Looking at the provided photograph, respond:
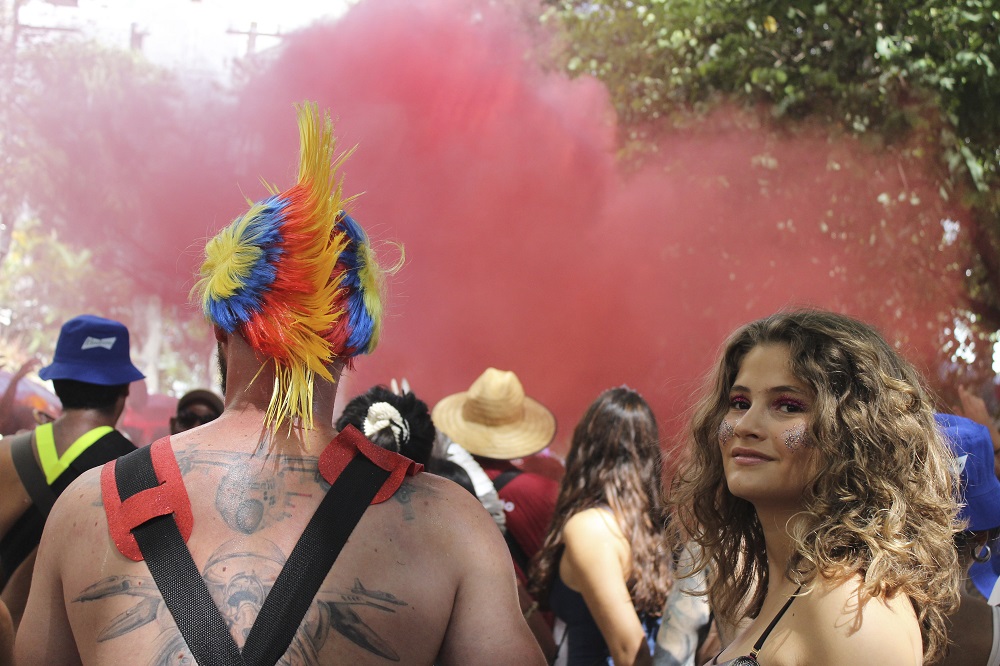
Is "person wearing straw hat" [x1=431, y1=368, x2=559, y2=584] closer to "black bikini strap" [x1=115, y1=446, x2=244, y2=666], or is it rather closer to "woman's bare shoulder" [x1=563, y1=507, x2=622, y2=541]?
"woman's bare shoulder" [x1=563, y1=507, x2=622, y2=541]

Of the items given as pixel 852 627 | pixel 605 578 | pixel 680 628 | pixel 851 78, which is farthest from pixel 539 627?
pixel 851 78

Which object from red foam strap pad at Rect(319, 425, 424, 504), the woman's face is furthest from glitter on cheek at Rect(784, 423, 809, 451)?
red foam strap pad at Rect(319, 425, 424, 504)

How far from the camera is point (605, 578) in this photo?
274 centimetres

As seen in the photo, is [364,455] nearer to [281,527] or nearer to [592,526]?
[281,527]

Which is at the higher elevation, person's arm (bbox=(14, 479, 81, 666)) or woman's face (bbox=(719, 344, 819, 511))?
woman's face (bbox=(719, 344, 819, 511))

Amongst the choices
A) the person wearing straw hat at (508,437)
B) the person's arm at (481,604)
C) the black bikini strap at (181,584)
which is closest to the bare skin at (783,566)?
the person's arm at (481,604)

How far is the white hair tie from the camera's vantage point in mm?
2875

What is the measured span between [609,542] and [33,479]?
72.3 inches

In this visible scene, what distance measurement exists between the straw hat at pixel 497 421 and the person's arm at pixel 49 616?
2.69m

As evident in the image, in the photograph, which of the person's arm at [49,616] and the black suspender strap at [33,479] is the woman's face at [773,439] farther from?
the black suspender strap at [33,479]

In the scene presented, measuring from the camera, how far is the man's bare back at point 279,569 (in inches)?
56.6

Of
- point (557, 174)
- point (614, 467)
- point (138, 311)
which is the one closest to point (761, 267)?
point (557, 174)

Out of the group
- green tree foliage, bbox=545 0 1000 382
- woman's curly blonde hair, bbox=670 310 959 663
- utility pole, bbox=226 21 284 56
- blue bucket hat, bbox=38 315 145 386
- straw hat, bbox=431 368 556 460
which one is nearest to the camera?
woman's curly blonde hair, bbox=670 310 959 663

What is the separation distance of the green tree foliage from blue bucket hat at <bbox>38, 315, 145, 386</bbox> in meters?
4.50
